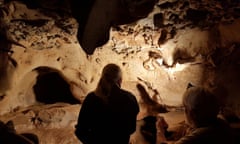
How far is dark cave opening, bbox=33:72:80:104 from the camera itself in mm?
4824

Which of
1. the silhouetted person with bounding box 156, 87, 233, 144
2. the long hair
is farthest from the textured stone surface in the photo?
the silhouetted person with bounding box 156, 87, 233, 144

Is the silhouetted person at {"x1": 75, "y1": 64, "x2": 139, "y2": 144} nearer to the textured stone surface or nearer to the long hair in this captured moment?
the long hair

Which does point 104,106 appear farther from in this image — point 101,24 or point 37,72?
point 37,72

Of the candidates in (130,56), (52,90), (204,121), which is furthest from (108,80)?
(52,90)

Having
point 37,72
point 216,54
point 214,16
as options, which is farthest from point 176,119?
point 37,72

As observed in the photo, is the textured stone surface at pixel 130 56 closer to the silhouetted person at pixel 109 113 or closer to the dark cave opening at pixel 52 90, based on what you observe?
the dark cave opening at pixel 52 90

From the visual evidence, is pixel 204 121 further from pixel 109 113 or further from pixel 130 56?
pixel 130 56

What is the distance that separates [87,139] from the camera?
2.62m

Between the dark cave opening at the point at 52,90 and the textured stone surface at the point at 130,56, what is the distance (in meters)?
0.35

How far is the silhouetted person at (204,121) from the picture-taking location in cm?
214

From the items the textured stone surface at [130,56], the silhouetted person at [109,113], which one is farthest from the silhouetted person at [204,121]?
the textured stone surface at [130,56]

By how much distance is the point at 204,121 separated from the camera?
87.9 inches

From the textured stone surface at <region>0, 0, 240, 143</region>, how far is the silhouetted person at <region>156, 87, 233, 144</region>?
1.16 meters

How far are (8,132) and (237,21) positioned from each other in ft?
8.46
